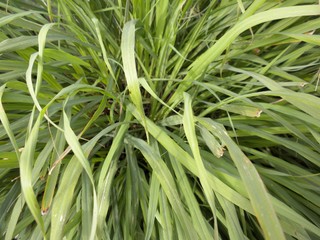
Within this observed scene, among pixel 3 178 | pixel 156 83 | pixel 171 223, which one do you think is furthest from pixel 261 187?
pixel 3 178

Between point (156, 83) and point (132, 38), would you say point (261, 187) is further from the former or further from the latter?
point (156, 83)

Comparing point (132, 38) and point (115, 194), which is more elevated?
point (132, 38)

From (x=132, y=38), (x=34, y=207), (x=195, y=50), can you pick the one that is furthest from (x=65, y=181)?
(x=195, y=50)

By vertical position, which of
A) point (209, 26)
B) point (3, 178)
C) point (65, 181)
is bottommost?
point (3, 178)

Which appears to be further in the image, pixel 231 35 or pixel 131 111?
pixel 131 111

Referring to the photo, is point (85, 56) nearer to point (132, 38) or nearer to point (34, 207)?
point (132, 38)

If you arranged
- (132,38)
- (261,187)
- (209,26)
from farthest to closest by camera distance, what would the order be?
1. (209,26)
2. (132,38)
3. (261,187)

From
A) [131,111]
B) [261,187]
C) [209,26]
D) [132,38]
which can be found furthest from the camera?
[209,26]
